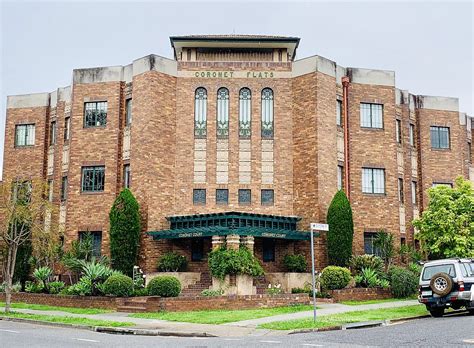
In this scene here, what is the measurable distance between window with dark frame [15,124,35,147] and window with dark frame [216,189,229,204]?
1341 centimetres

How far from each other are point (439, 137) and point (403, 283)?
43.6ft

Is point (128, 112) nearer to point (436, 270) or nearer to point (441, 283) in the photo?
point (436, 270)

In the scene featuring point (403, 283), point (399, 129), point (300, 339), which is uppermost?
point (399, 129)

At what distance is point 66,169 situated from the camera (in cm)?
3544

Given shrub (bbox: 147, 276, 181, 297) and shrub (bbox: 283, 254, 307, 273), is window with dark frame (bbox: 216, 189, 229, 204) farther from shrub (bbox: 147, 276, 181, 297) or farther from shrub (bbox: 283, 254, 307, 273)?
shrub (bbox: 147, 276, 181, 297)

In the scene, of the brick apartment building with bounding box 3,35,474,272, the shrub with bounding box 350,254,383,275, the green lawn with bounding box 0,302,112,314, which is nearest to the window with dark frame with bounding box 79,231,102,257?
the brick apartment building with bounding box 3,35,474,272

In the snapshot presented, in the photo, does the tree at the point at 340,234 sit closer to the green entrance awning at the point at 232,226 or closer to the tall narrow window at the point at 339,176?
the green entrance awning at the point at 232,226

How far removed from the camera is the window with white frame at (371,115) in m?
34.5

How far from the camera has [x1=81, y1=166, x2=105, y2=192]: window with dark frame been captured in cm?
3369

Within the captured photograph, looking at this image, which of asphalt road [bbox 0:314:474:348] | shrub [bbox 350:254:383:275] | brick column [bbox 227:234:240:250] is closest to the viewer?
asphalt road [bbox 0:314:474:348]

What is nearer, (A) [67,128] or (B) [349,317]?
(B) [349,317]

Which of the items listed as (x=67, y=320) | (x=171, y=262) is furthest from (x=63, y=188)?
(x=67, y=320)

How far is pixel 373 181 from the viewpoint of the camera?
34062mm

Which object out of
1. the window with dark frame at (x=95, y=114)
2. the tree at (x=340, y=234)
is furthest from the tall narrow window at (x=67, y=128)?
the tree at (x=340, y=234)
